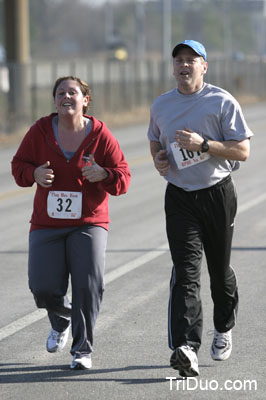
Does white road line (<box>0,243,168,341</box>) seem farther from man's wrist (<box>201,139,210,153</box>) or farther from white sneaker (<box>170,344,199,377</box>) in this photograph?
man's wrist (<box>201,139,210,153</box>)

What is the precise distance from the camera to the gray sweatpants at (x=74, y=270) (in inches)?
244

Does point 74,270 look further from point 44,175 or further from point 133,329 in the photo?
point 133,329

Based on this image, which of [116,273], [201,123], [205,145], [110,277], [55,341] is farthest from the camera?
[116,273]

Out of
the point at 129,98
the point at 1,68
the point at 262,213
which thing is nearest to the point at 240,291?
the point at 262,213

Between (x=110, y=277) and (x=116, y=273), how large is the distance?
0.18 metres

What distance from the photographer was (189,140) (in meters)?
5.96

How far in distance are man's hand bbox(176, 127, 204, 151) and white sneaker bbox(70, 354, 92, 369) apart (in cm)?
144

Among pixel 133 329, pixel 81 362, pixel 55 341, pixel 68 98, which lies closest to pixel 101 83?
pixel 133 329

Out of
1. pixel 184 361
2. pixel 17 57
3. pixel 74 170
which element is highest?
pixel 74 170

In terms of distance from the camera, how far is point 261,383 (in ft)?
19.5

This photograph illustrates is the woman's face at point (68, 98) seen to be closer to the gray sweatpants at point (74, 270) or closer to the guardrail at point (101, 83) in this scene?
the gray sweatpants at point (74, 270)

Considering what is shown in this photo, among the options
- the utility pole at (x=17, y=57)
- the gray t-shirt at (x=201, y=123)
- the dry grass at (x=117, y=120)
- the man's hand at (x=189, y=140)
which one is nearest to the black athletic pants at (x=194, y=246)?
the gray t-shirt at (x=201, y=123)

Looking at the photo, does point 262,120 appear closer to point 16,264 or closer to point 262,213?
point 262,213

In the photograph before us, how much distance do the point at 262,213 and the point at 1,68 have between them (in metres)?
17.4
